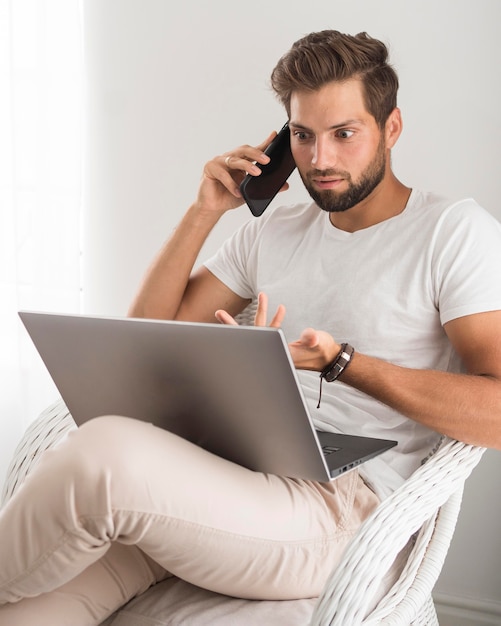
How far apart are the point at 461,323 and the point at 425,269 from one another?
5.3 inches

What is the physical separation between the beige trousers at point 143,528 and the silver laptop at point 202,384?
6 cm

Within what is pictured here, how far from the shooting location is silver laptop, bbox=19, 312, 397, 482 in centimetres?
111

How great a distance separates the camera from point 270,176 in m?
1.78

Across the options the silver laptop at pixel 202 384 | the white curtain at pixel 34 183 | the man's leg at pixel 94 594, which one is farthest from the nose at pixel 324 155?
the white curtain at pixel 34 183

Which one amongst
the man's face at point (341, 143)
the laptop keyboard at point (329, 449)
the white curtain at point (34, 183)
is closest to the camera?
the laptop keyboard at point (329, 449)

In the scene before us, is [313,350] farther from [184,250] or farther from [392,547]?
[184,250]

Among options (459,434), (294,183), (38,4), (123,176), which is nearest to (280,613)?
(459,434)

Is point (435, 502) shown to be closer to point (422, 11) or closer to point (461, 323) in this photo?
point (461, 323)

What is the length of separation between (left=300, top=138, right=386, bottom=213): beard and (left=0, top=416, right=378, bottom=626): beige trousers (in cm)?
56

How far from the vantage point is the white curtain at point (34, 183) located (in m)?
2.12

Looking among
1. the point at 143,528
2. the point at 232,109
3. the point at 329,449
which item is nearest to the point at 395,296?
the point at 329,449

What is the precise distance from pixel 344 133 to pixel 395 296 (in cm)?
32

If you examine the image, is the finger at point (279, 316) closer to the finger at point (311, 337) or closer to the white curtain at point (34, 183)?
the finger at point (311, 337)

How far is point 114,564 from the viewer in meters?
1.31
